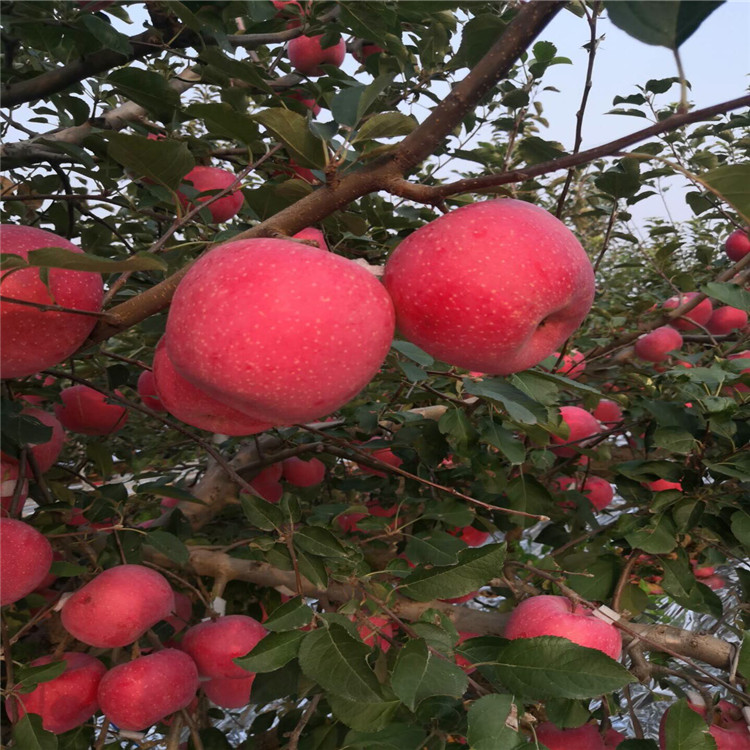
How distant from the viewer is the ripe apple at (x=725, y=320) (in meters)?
2.43

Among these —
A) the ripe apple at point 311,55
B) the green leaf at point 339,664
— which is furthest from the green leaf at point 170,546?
the ripe apple at point 311,55

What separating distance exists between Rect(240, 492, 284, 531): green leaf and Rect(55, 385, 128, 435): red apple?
829mm

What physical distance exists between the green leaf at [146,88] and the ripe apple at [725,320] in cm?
224

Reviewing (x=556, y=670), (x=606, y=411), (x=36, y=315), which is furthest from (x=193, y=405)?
(x=606, y=411)

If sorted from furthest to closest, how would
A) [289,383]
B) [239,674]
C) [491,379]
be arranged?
[239,674]
[491,379]
[289,383]

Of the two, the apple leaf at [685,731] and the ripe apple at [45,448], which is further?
the ripe apple at [45,448]

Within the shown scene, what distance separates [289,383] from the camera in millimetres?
573

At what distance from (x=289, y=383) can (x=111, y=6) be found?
1051 mm

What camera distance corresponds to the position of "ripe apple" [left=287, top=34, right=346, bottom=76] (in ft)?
5.75

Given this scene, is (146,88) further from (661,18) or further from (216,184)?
(661,18)

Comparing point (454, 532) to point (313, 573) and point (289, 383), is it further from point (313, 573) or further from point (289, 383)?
point (289, 383)

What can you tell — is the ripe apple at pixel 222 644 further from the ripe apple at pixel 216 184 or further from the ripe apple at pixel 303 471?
the ripe apple at pixel 216 184

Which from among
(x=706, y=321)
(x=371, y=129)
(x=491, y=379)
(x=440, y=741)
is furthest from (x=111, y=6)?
(x=706, y=321)

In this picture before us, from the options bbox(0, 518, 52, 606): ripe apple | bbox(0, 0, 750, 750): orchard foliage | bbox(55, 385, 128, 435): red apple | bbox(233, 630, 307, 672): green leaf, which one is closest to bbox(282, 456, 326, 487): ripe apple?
bbox(0, 0, 750, 750): orchard foliage
